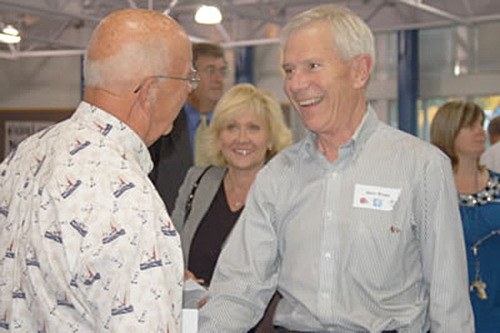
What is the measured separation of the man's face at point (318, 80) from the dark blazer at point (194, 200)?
1.30 metres

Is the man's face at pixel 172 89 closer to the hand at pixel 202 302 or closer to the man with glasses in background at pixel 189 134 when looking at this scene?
the hand at pixel 202 302

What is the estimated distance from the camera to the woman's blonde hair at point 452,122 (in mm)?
4762

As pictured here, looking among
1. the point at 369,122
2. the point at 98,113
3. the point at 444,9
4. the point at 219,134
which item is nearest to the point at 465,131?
the point at 219,134

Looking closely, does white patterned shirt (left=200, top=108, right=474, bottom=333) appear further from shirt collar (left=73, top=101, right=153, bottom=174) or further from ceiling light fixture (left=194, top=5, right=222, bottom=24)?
ceiling light fixture (left=194, top=5, right=222, bottom=24)

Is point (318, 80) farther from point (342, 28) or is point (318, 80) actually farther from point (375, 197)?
point (375, 197)

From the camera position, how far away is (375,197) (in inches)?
95.7

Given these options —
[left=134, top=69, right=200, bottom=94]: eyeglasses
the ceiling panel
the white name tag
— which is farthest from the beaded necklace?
the ceiling panel

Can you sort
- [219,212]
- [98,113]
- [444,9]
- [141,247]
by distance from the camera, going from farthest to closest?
[444,9], [219,212], [98,113], [141,247]

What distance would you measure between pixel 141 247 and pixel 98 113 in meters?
0.33

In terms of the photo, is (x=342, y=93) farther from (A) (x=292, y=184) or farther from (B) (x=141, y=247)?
(B) (x=141, y=247)

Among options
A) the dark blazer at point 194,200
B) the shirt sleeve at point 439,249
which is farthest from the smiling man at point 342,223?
the dark blazer at point 194,200

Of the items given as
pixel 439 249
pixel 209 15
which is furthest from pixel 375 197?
pixel 209 15

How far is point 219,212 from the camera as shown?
3785 mm

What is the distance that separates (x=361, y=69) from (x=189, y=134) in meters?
2.07
